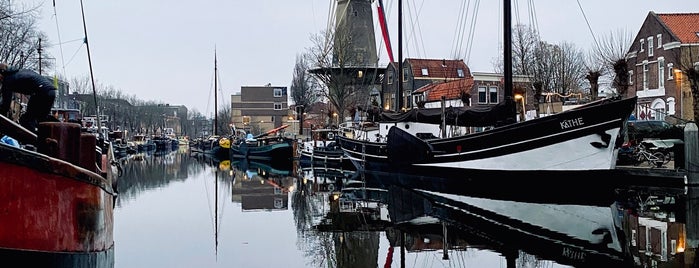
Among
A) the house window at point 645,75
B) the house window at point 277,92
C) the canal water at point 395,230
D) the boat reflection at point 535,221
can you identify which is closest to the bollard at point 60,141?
the canal water at point 395,230

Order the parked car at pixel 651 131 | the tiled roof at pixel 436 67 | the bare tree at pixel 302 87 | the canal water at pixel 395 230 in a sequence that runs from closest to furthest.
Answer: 1. the canal water at pixel 395 230
2. the parked car at pixel 651 131
3. the tiled roof at pixel 436 67
4. the bare tree at pixel 302 87

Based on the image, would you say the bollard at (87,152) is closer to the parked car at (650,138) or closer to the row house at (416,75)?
the parked car at (650,138)

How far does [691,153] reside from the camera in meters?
18.6

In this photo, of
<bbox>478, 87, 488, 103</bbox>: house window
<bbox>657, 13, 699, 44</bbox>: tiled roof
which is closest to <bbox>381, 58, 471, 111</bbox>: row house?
<bbox>478, 87, 488, 103</bbox>: house window

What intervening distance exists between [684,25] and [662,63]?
114 inches

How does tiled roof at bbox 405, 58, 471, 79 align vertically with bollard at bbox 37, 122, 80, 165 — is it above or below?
above

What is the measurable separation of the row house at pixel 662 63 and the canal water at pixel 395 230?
84.0 ft

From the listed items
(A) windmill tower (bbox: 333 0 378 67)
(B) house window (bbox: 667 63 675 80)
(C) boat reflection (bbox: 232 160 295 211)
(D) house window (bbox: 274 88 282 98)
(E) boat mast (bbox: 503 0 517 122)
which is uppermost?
(A) windmill tower (bbox: 333 0 378 67)

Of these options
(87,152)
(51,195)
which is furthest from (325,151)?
(51,195)

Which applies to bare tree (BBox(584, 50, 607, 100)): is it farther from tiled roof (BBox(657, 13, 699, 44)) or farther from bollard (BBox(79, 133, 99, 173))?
bollard (BBox(79, 133, 99, 173))

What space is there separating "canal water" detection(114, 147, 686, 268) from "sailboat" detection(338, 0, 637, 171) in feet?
4.14

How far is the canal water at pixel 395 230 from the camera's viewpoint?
945cm

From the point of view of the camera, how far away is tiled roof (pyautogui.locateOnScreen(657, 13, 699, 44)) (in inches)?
1644

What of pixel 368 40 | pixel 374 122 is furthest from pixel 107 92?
pixel 374 122
